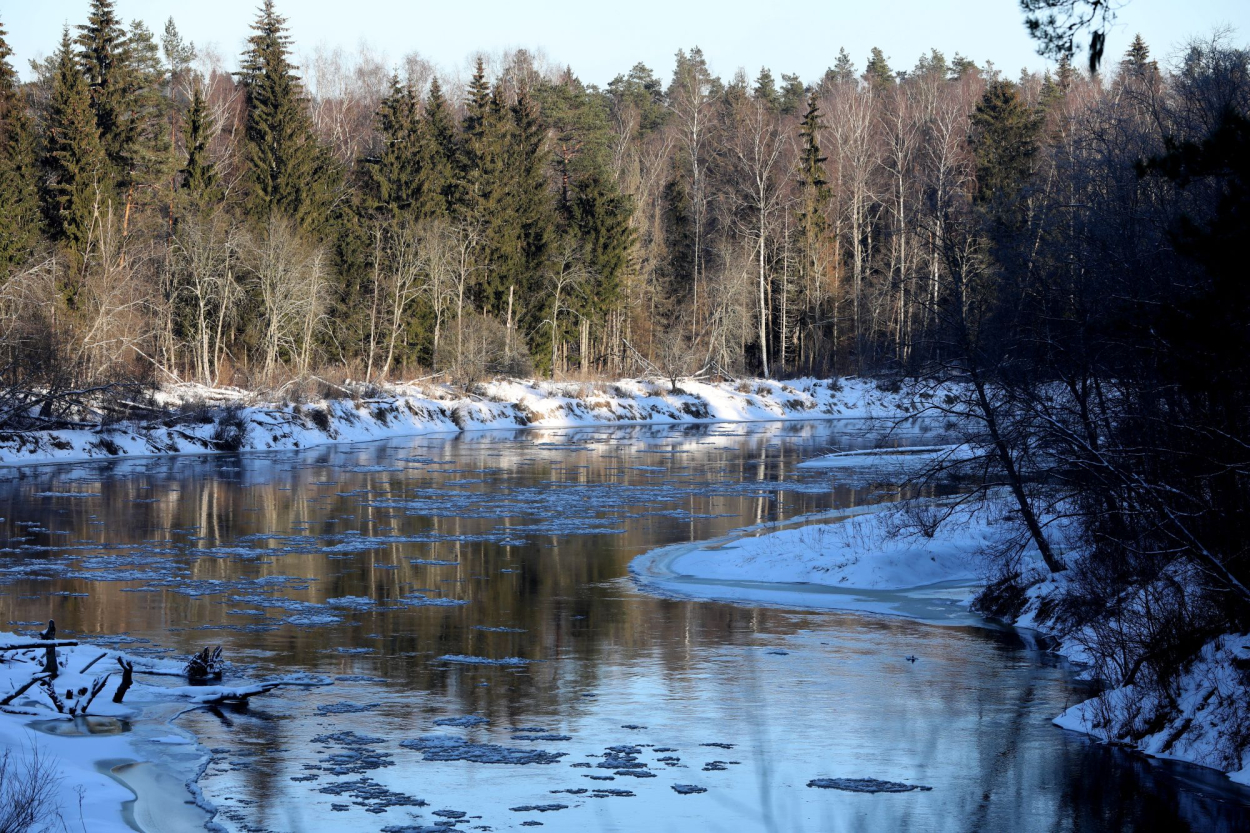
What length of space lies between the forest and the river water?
1.89 meters

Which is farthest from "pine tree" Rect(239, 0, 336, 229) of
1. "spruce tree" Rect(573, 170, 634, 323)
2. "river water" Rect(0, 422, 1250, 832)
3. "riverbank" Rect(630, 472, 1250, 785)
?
"riverbank" Rect(630, 472, 1250, 785)

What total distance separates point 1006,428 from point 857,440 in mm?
28741

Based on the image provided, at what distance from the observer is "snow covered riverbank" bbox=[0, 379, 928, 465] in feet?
123

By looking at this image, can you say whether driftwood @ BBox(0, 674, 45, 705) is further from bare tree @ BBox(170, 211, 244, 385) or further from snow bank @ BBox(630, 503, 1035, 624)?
bare tree @ BBox(170, 211, 244, 385)

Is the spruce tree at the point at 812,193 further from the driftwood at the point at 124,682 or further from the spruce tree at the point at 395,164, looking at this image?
the driftwood at the point at 124,682

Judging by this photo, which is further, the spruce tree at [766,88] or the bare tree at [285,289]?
the spruce tree at [766,88]

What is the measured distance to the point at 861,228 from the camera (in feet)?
238

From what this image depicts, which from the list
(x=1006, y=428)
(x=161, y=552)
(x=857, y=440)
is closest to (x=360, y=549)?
(x=161, y=552)

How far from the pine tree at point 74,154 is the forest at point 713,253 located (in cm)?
16

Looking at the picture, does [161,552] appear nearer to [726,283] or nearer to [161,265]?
[161,265]

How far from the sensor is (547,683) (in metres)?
12.4

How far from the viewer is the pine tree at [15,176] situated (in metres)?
44.4

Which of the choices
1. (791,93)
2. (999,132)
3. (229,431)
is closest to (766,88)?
(791,93)

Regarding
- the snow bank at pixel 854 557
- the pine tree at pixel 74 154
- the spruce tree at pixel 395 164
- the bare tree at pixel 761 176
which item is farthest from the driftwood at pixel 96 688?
the bare tree at pixel 761 176
